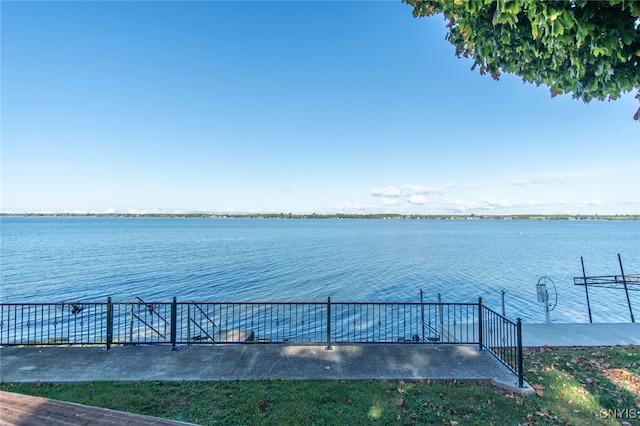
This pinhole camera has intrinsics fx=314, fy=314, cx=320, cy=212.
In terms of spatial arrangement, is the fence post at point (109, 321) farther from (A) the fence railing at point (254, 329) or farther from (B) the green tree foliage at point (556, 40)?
(B) the green tree foliage at point (556, 40)

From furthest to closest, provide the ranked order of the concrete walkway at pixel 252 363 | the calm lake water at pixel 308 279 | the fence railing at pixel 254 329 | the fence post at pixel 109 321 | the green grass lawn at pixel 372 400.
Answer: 1. the calm lake water at pixel 308 279
2. the fence railing at pixel 254 329
3. the fence post at pixel 109 321
4. the concrete walkway at pixel 252 363
5. the green grass lawn at pixel 372 400

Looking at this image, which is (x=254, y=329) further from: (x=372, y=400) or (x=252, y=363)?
(x=372, y=400)

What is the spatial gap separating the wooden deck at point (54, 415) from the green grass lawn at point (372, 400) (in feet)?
10.3

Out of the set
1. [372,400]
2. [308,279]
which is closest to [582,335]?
[372,400]

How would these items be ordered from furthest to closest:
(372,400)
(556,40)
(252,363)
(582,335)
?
(582,335)
(252,363)
(372,400)
(556,40)

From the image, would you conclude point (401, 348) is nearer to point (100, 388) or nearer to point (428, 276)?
point (100, 388)

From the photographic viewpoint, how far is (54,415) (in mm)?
2051

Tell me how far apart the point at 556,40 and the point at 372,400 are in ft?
18.6

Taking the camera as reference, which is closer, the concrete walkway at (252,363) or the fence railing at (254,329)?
the concrete walkway at (252,363)

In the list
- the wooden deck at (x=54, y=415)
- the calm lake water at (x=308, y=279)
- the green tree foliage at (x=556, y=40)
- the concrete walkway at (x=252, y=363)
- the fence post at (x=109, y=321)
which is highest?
the green tree foliage at (x=556, y=40)

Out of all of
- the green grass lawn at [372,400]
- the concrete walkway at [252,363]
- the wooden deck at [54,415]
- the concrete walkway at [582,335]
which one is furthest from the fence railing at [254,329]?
the wooden deck at [54,415]

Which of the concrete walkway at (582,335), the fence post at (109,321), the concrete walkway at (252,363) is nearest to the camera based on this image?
the concrete walkway at (252,363)

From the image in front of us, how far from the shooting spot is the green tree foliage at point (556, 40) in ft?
10.7

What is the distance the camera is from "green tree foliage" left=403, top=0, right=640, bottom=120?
3.25 m
